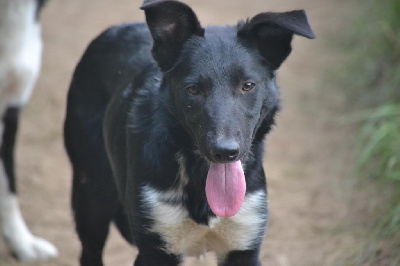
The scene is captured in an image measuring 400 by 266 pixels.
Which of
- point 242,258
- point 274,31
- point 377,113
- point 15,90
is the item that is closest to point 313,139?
point 377,113

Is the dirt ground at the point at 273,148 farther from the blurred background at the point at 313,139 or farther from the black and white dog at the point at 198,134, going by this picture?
the black and white dog at the point at 198,134

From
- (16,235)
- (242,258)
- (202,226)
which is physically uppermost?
(202,226)

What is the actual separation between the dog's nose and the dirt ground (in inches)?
Result: 73.6

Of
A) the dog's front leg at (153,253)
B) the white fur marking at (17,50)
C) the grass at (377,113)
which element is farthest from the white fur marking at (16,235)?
the grass at (377,113)

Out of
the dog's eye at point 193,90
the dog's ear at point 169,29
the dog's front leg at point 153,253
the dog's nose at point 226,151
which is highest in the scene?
the dog's ear at point 169,29

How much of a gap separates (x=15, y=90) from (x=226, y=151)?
2.34 m

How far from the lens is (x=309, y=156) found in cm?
633

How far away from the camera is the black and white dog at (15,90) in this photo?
15.4 feet

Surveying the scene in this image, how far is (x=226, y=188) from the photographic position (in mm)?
3172

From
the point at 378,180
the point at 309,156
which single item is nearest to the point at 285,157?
the point at 309,156

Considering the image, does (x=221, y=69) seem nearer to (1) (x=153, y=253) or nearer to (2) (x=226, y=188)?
(2) (x=226, y=188)

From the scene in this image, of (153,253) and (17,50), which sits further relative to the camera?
(17,50)

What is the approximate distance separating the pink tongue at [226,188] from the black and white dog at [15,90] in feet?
6.83

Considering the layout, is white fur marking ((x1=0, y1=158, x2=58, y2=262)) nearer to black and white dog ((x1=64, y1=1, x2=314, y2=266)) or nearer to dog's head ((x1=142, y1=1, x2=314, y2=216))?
black and white dog ((x1=64, y1=1, x2=314, y2=266))
